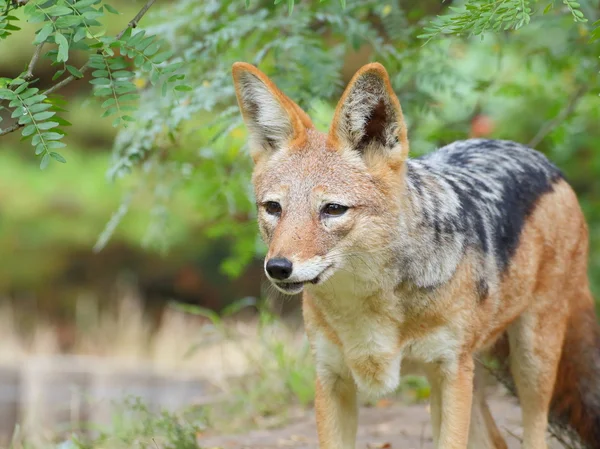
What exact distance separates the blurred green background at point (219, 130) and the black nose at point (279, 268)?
991 mm

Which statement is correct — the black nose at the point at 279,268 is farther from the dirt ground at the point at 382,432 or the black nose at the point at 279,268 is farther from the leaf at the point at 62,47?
the dirt ground at the point at 382,432

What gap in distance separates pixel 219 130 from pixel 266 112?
242 cm

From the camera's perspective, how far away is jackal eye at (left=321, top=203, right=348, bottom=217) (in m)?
3.88

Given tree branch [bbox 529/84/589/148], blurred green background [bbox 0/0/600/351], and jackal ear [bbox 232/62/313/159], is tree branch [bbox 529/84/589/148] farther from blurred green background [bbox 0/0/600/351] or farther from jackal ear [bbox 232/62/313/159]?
jackal ear [bbox 232/62/313/159]

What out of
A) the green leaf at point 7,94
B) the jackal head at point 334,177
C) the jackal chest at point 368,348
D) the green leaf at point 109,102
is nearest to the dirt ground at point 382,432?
the jackal chest at point 368,348

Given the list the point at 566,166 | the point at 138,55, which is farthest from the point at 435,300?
the point at 566,166

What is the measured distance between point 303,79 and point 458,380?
244cm

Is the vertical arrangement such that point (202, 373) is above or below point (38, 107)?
below

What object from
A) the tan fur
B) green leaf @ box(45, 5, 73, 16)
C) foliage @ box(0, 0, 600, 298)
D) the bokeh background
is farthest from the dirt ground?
green leaf @ box(45, 5, 73, 16)

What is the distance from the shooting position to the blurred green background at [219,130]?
5910 millimetres

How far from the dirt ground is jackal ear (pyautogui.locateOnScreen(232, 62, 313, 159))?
2338mm

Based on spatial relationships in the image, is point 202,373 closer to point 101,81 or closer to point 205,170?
point 205,170

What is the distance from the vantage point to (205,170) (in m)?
6.74

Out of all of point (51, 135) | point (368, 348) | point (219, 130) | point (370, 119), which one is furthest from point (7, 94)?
point (219, 130)
